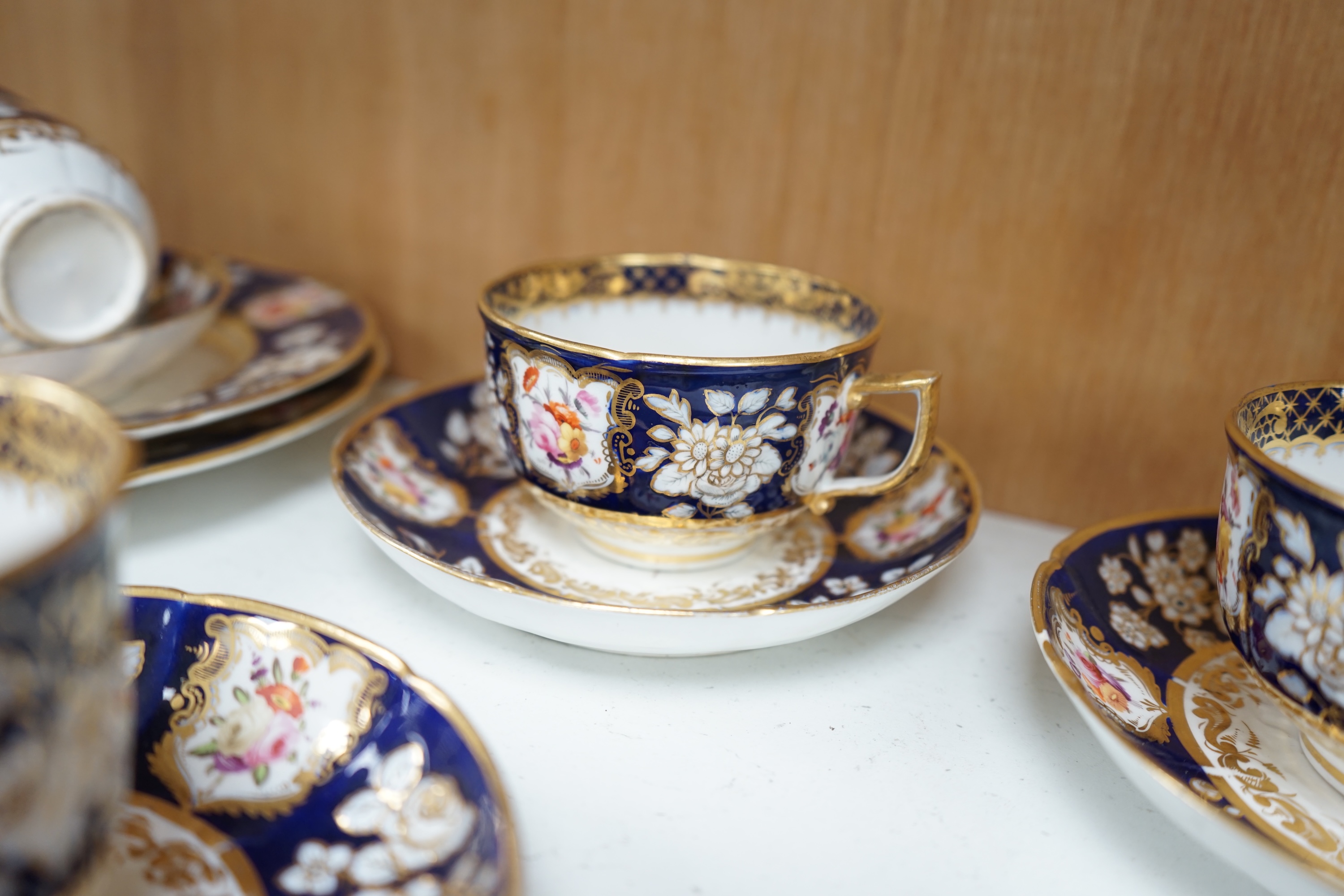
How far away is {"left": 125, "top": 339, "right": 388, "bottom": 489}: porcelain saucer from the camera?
51cm

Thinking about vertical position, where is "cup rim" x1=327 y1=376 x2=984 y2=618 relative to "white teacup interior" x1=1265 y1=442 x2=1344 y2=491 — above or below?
below

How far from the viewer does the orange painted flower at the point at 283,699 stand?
0.35 m

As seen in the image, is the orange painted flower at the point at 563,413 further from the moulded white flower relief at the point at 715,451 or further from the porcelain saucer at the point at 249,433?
the porcelain saucer at the point at 249,433

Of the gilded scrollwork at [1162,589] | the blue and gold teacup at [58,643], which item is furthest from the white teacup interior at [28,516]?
the gilded scrollwork at [1162,589]

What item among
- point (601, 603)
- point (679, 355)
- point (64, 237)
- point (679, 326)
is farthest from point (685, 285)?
point (64, 237)

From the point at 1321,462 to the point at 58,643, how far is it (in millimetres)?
489

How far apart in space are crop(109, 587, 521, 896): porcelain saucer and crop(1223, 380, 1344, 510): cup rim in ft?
0.94

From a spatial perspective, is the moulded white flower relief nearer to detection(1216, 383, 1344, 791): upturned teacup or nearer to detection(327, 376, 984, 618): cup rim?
detection(327, 376, 984, 618): cup rim

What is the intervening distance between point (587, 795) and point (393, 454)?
29 centimetres

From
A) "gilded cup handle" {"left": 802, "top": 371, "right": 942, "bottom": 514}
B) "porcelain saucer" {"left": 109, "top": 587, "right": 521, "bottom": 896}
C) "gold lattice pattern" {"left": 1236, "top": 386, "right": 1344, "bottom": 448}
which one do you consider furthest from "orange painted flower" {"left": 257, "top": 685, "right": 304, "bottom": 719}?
"gold lattice pattern" {"left": 1236, "top": 386, "right": 1344, "bottom": 448}

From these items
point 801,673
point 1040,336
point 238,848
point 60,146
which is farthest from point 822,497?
point 60,146

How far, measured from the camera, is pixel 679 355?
0.47 meters

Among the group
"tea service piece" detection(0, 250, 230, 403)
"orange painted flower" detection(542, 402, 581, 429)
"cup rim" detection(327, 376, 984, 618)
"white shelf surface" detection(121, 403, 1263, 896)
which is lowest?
"white shelf surface" detection(121, 403, 1263, 896)

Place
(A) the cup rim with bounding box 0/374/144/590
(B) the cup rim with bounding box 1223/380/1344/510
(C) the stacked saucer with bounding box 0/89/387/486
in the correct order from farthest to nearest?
(C) the stacked saucer with bounding box 0/89/387/486
(B) the cup rim with bounding box 1223/380/1344/510
(A) the cup rim with bounding box 0/374/144/590
